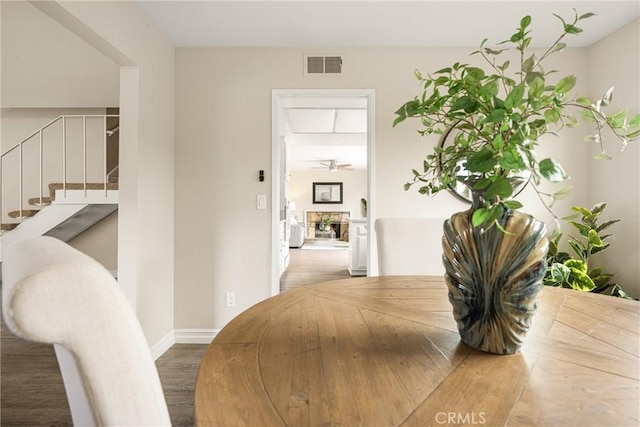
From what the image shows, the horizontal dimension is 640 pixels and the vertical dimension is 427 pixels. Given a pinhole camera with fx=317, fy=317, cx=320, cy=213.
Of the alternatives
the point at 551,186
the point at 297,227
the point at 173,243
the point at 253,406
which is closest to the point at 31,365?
the point at 173,243

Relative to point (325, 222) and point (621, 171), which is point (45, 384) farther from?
point (325, 222)

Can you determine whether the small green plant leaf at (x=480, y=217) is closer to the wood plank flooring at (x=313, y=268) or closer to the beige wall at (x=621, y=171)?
the beige wall at (x=621, y=171)

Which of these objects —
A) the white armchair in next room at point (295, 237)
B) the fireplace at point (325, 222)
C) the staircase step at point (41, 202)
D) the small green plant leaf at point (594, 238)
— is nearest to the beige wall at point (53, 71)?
the staircase step at point (41, 202)

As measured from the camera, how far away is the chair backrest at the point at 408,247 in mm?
1773

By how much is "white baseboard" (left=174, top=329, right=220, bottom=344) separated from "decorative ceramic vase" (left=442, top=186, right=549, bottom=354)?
2.41 metres

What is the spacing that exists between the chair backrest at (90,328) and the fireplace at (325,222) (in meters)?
11.1

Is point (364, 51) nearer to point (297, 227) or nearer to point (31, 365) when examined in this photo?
point (31, 365)

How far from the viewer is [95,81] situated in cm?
395

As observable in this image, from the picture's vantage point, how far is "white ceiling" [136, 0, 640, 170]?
216 cm

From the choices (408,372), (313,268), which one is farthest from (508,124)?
(313,268)

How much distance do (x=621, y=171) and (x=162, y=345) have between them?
12.4 feet

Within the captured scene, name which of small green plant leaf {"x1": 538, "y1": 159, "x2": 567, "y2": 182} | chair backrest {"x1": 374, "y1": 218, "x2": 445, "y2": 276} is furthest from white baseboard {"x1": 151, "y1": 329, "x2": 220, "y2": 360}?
small green plant leaf {"x1": 538, "y1": 159, "x2": 567, "y2": 182}

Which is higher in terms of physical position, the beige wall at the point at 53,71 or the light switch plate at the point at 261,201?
the beige wall at the point at 53,71

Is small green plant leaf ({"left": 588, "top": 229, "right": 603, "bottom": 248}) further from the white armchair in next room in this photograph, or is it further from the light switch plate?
the white armchair in next room
